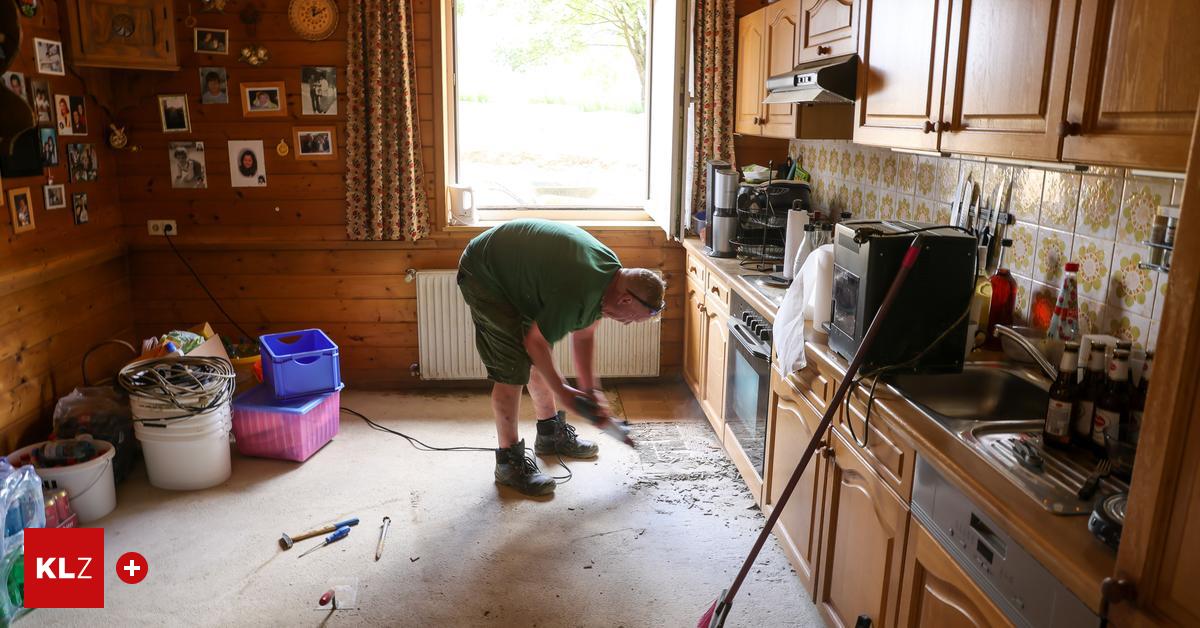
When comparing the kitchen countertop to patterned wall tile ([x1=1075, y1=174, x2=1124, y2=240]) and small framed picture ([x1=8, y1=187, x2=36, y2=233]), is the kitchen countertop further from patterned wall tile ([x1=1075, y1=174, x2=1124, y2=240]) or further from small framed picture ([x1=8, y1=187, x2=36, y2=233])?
small framed picture ([x1=8, y1=187, x2=36, y2=233])

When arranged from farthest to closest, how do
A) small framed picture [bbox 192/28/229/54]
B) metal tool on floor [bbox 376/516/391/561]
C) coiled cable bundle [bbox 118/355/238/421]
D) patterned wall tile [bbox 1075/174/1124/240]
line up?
small framed picture [bbox 192/28/229/54] → coiled cable bundle [bbox 118/355/238/421] → metal tool on floor [bbox 376/516/391/561] → patterned wall tile [bbox 1075/174/1124/240]

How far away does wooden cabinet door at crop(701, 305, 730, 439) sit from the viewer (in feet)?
11.1

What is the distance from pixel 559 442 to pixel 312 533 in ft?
3.59

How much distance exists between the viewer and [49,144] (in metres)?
3.30

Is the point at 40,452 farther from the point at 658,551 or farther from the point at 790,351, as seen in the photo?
the point at 790,351

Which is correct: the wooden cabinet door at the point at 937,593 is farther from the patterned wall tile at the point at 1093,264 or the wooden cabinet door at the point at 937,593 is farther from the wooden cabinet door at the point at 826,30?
the wooden cabinet door at the point at 826,30

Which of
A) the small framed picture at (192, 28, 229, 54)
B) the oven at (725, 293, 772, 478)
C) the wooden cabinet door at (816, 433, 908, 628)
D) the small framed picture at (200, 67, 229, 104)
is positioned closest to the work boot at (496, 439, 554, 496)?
the oven at (725, 293, 772, 478)

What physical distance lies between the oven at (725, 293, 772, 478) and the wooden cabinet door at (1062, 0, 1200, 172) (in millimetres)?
A: 1325

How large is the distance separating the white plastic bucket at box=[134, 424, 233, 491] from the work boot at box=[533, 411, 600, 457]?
129 cm

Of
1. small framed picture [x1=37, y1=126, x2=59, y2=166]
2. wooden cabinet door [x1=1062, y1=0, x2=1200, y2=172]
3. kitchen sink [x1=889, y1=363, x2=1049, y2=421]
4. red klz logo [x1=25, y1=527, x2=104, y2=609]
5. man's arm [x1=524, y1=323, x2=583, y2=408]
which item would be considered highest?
wooden cabinet door [x1=1062, y1=0, x2=1200, y2=172]

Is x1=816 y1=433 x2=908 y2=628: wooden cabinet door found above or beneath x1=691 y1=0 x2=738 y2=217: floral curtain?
beneath

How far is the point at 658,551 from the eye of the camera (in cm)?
272

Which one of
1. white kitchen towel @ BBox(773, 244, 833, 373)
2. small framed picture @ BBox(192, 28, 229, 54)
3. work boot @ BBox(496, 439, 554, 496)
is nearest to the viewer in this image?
white kitchen towel @ BBox(773, 244, 833, 373)

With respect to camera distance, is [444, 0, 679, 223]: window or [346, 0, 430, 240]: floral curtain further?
[444, 0, 679, 223]: window
